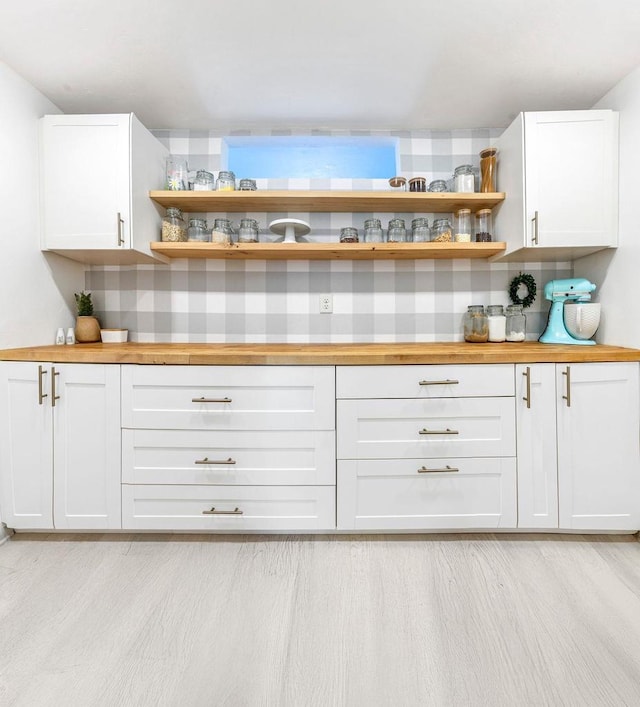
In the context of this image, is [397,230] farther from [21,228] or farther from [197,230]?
[21,228]

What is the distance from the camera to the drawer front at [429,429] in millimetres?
1670

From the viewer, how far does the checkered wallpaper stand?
229cm

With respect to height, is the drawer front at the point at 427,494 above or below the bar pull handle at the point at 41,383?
below

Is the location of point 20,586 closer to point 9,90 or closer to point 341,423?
point 341,423

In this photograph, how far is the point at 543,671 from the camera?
1.09 m

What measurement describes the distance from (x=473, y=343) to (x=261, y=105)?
1.80m

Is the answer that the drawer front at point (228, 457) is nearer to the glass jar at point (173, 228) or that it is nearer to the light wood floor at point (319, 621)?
the light wood floor at point (319, 621)

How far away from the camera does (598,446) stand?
1.68 m

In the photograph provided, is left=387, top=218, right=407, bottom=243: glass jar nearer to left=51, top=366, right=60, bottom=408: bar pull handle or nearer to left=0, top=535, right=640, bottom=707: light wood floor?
left=0, top=535, right=640, bottom=707: light wood floor

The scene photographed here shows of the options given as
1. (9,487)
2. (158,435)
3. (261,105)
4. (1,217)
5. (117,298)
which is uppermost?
(261,105)

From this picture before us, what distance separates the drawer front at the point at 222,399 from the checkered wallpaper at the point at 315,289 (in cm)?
68

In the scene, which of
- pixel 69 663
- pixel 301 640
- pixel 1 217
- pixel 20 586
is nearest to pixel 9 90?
pixel 1 217

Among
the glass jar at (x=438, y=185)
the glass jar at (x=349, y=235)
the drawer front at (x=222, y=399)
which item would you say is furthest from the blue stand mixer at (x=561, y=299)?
the drawer front at (x=222, y=399)

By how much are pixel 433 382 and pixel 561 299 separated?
3.38ft
